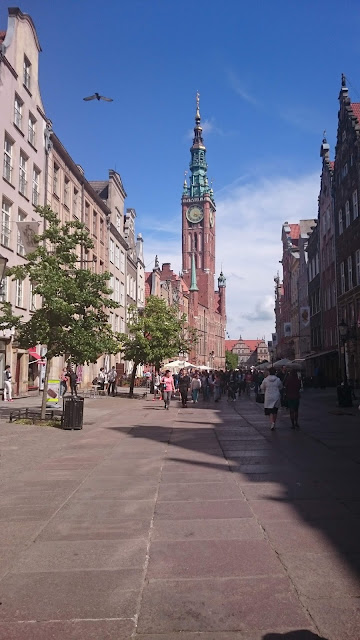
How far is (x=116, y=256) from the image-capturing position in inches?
2048

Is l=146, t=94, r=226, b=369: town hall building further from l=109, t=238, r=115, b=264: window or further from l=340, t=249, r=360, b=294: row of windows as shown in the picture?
l=340, t=249, r=360, b=294: row of windows

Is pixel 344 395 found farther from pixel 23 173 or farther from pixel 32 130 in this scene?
pixel 32 130

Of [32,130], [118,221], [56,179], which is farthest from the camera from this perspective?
[118,221]

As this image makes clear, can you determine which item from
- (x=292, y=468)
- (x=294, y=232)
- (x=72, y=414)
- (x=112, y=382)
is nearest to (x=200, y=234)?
(x=294, y=232)

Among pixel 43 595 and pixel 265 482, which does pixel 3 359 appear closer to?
pixel 265 482

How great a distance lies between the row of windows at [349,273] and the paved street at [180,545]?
83.8 feet

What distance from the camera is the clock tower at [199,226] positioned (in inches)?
5433

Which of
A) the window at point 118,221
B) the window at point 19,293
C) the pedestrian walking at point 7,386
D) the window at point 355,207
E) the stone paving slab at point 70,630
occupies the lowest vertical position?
the stone paving slab at point 70,630

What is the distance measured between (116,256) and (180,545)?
48.0m

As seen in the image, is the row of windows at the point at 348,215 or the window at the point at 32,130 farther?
the row of windows at the point at 348,215

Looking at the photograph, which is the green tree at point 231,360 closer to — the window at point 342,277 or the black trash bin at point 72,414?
the window at point 342,277

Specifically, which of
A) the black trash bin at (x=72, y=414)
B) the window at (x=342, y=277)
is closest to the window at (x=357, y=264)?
the window at (x=342, y=277)

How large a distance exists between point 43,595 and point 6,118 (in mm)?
27581

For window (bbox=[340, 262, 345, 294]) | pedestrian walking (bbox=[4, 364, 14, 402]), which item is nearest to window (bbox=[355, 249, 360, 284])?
window (bbox=[340, 262, 345, 294])
